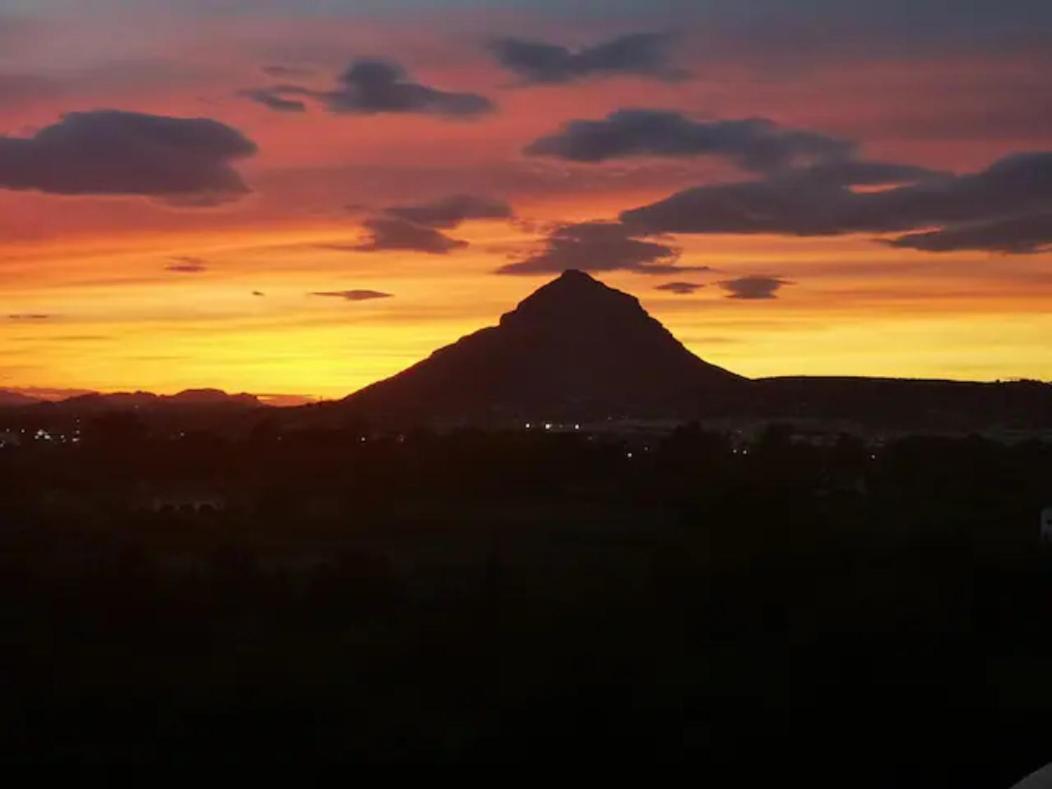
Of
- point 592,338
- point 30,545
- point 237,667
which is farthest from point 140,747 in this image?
point 592,338

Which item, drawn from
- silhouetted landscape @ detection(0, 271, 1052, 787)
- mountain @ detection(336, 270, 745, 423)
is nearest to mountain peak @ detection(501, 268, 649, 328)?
mountain @ detection(336, 270, 745, 423)

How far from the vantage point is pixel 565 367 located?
17200 cm

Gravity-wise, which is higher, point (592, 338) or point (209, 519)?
point (592, 338)

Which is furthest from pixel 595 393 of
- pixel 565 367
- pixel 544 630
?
pixel 544 630

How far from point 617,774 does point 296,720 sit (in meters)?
4.24

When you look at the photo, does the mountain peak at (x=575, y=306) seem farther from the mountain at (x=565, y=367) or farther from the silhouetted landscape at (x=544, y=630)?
the silhouetted landscape at (x=544, y=630)

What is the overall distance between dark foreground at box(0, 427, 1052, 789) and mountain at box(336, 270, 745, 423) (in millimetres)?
108607

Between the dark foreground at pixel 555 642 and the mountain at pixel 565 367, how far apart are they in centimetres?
10861

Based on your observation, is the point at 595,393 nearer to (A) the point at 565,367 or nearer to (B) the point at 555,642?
(A) the point at 565,367

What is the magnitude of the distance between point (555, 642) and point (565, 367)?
146 metres

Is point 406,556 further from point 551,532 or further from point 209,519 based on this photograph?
point 209,519

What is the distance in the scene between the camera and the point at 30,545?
39.2 meters

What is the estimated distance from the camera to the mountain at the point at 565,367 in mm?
160125

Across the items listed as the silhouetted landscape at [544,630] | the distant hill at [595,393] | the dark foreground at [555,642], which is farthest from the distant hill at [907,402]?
the dark foreground at [555,642]
